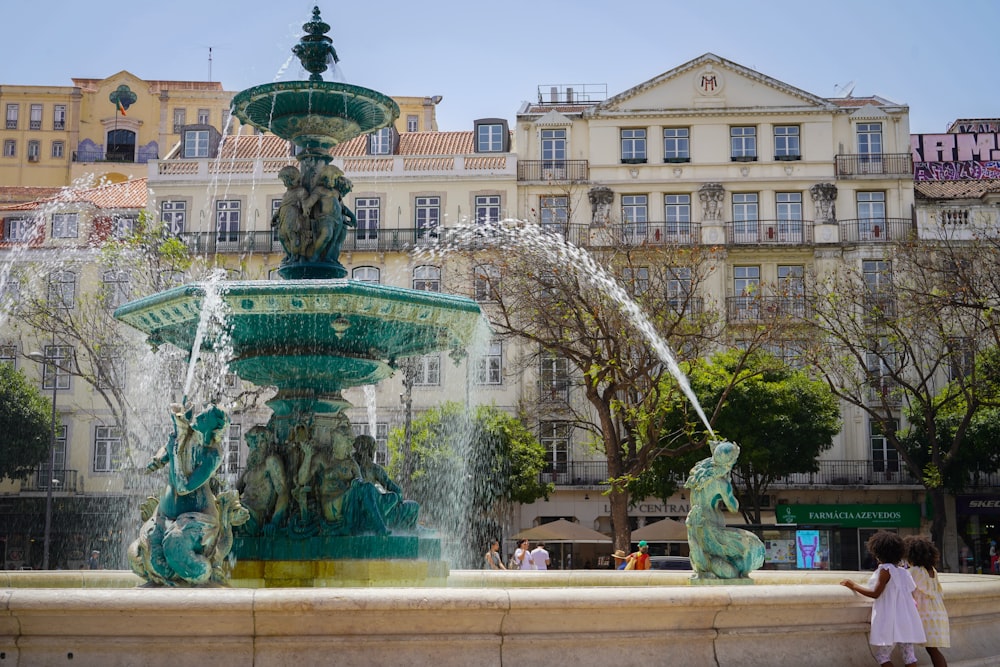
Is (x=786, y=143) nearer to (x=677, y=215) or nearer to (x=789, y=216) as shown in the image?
(x=789, y=216)

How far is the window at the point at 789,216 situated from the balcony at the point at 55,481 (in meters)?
23.8

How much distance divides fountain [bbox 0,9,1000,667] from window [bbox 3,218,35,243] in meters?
31.5

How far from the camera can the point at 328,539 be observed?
32.9ft

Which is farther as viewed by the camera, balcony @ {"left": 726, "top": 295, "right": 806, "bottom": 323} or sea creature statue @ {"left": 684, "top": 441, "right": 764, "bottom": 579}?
balcony @ {"left": 726, "top": 295, "right": 806, "bottom": 323}

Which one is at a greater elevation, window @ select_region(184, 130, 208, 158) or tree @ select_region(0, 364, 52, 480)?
window @ select_region(184, 130, 208, 158)

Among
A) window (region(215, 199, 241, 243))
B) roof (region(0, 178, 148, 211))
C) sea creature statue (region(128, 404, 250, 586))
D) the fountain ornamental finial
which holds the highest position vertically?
roof (region(0, 178, 148, 211))

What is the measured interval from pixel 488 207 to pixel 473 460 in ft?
27.7

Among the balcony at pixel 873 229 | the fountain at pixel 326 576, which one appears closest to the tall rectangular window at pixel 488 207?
the balcony at pixel 873 229

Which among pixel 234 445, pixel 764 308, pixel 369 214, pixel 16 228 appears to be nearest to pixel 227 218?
pixel 369 214

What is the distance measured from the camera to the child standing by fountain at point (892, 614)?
6.79 meters

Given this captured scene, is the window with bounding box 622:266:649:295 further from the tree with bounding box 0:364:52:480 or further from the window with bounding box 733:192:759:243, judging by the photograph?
the tree with bounding box 0:364:52:480

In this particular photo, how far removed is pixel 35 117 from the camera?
206 feet

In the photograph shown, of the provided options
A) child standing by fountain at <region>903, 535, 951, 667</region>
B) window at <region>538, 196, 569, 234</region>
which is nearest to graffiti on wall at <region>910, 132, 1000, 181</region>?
window at <region>538, 196, 569, 234</region>

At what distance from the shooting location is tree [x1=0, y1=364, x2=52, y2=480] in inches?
Answer: 1547
